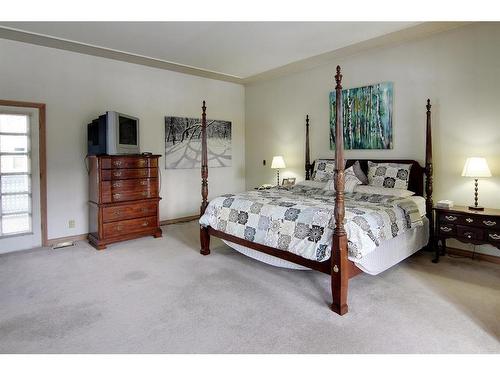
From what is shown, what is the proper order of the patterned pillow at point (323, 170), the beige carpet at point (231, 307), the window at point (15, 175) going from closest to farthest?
the beige carpet at point (231, 307), the window at point (15, 175), the patterned pillow at point (323, 170)

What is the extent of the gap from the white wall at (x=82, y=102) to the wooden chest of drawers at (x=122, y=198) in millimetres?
333

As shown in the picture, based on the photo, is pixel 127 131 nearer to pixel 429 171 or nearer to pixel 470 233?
pixel 429 171

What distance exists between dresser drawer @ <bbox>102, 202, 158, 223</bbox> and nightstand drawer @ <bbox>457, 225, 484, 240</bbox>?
3.86m

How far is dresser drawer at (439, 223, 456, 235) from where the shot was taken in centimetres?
343

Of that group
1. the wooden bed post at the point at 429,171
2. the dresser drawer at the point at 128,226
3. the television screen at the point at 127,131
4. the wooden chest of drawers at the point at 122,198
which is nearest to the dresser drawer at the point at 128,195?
the wooden chest of drawers at the point at 122,198

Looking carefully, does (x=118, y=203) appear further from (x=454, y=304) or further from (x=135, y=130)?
(x=454, y=304)

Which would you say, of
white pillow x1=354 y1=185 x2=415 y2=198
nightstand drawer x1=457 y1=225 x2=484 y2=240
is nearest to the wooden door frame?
white pillow x1=354 y1=185 x2=415 y2=198

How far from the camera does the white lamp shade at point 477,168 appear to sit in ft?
11.0

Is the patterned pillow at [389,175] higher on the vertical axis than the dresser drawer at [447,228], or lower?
higher

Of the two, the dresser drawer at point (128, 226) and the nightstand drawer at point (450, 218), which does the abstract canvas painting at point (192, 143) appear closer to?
the dresser drawer at point (128, 226)

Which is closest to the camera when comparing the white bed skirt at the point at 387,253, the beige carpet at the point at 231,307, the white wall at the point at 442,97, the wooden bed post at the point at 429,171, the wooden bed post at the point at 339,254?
the beige carpet at the point at 231,307

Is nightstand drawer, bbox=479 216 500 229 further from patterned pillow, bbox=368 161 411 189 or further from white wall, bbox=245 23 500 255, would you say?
patterned pillow, bbox=368 161 411 189

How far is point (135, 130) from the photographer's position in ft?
15.5
